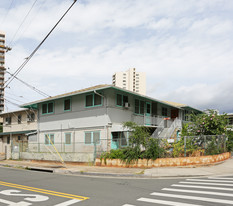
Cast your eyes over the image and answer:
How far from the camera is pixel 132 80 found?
192750 mm

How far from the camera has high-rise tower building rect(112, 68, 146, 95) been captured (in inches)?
7534

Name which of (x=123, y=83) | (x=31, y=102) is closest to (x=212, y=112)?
(x=31, y=102)

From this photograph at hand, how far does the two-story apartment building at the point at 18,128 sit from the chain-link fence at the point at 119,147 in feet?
7.47

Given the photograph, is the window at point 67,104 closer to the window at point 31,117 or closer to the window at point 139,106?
the window at point 139,106

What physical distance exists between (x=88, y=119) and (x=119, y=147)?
4.37 meters

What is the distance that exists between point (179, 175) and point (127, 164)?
173 inches

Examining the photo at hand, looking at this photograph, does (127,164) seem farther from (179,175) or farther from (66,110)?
(66,110)

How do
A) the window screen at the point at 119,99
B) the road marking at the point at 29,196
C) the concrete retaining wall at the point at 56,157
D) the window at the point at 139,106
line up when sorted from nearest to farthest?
the road marking at the point at 29,196 → the concrete retaining wall at the point at 56,157 → the window screen at the point at 119,99 → the window at the point at 139,106

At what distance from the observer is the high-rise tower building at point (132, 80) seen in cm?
19138

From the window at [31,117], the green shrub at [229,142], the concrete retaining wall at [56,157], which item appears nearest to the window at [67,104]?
the concrete retaining wall at [56,157]

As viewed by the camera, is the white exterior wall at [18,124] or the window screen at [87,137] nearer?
the window screen at [87,137]

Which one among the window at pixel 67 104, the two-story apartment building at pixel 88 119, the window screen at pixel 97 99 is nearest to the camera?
the two-story apartment building at pixel 88 119

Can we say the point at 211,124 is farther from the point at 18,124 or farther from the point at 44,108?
the point at 18,124

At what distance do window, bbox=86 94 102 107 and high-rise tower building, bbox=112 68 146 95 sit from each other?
16922 cm
